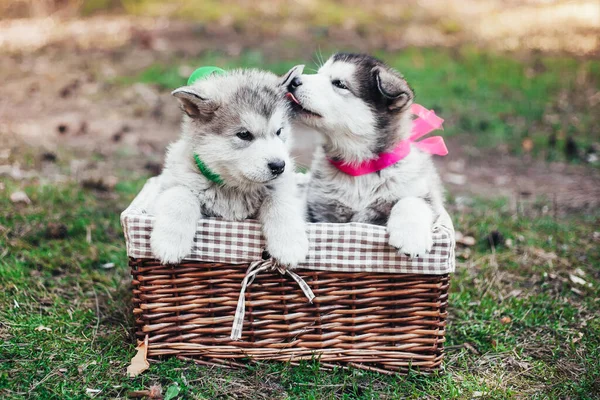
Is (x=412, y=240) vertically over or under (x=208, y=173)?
under

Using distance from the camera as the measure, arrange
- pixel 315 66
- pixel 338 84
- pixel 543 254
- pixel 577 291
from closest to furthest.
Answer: pixel 338 84 → pixel 577 291 → pixel 315 66 → pixel 543 254

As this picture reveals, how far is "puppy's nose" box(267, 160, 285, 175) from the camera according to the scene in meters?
2.78

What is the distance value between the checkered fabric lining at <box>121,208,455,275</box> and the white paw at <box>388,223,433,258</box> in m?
0.06

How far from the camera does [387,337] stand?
9.50 feet

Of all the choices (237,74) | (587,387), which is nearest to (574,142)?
(587,387)

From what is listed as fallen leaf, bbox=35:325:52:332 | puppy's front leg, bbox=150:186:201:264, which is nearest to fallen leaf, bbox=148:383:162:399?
puppy's front leg, bbox=150:186:201:264

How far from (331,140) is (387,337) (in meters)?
1.11

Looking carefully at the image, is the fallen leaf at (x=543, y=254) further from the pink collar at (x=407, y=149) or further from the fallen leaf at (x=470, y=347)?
the pink collar at (x=407, y=149)

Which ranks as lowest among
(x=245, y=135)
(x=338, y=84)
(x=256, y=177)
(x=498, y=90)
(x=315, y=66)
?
(x=256, y=177)

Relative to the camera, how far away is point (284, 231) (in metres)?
2.71

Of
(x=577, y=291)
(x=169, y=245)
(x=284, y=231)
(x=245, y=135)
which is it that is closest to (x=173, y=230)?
(x=169, y=245)

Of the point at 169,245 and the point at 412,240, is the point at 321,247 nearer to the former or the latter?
the point at 412,240

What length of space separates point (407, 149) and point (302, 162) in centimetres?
256

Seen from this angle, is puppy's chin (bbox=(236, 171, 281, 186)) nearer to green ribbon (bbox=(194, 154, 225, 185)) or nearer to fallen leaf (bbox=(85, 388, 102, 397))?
green ribbon (bbox=(194, 154, 225, 185))
